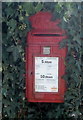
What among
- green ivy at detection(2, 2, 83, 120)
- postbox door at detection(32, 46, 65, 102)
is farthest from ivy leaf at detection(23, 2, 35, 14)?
postbox door at detection(32, 46, 65, 102)

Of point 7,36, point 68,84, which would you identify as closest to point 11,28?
point 7,36

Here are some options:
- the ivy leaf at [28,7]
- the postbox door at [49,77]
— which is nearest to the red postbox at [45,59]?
the postbox door at [49,77]

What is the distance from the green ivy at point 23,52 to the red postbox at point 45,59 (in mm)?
66

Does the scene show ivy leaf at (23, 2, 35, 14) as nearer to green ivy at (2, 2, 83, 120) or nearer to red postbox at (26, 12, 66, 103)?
green ivy at (2, 2, 83, 120)

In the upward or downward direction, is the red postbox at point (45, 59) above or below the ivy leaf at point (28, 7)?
below

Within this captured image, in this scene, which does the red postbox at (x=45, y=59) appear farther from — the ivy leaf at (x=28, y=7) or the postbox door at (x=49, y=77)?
the ivy leaf at (x=28, y=7)

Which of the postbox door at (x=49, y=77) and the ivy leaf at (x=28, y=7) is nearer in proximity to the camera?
the ivy leaf at (x=28, y=7)

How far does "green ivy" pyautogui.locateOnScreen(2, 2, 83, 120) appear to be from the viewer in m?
3.10

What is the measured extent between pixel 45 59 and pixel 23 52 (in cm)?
26

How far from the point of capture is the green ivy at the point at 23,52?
3102 millimetres

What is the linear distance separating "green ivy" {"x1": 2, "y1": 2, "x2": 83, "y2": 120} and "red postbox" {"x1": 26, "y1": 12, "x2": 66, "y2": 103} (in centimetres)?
7

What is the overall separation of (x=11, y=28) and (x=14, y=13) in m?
0.17

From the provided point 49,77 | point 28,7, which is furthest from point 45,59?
point 28,7

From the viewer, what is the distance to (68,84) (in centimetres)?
335
